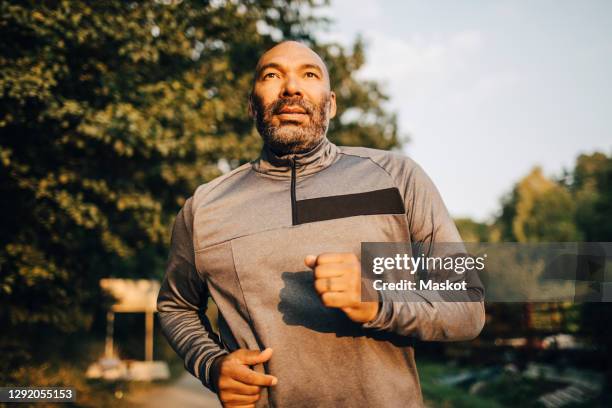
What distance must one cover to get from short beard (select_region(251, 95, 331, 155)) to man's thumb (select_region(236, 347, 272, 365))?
28.1 inches

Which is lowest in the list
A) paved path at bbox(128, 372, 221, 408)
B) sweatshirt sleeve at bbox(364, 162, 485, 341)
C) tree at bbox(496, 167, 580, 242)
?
paved path at bbox(128, 372, 221, 408)

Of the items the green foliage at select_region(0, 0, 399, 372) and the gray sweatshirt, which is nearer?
the gray sweatshirt

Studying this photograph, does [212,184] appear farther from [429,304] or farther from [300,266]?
[429,304]

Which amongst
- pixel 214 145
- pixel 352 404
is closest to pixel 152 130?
pixel 214 145

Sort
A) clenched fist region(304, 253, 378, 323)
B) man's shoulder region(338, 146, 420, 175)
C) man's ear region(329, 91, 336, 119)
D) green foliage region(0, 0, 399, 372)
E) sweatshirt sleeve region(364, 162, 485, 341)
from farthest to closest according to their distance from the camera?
green foliage region(0, 0, 399, 372)
man's ear region(329, 91, 336, 119)
man's shoulder region(338, 146, 420, 175)
sweatshirt sleeve region(364, 162, 485, 341)
clenched fist region(304, 253, 378, 323)

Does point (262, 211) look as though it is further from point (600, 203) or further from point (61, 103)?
point (600, 203)

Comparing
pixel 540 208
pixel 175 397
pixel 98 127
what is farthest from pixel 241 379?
pixel 540 208

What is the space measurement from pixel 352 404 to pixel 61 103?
652cm

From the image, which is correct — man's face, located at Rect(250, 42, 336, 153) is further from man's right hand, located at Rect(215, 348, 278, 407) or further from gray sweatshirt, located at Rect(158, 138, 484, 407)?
man's right hand, located at Rect(215, 348, 278, 407)

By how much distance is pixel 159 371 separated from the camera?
58.7 feet

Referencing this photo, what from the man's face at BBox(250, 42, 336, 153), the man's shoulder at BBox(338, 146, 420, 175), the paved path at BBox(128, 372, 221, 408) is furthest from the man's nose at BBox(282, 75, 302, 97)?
the paved path at BBox(128, 372, 221, 408)

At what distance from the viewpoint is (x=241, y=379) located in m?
1.63

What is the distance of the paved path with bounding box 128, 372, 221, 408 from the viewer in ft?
42.7

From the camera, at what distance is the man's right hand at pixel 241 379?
161 cm
